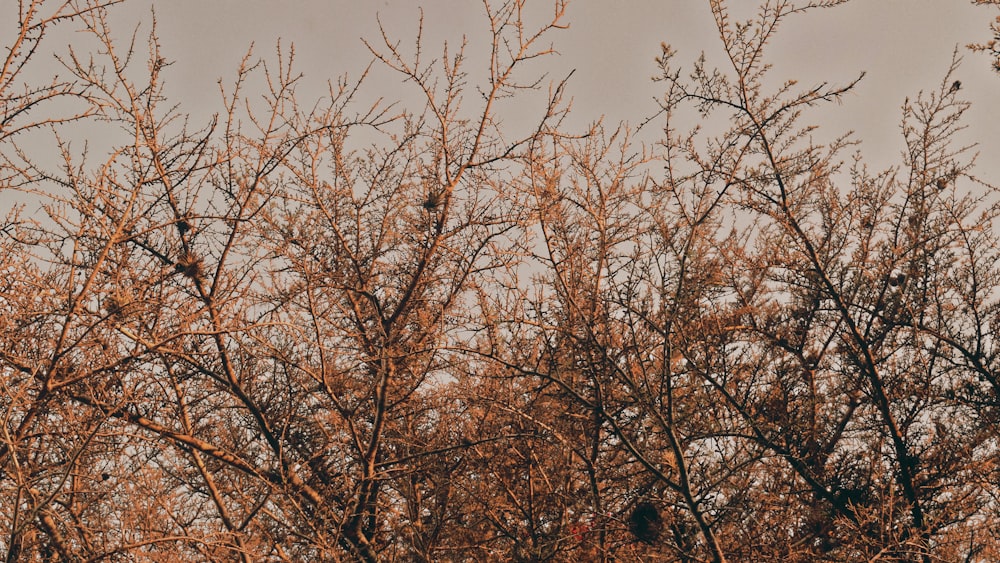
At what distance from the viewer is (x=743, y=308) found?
8.23 meters

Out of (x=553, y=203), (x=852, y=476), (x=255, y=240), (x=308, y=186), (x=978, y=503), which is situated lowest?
(x=978, y=503)

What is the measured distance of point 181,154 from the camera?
4.15 metres

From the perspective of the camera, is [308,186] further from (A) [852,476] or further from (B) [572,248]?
(A) [852,476]

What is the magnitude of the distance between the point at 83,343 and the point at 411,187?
3.06 metres

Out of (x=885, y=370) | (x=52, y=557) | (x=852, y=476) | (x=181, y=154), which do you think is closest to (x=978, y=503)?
(x=852, y=476)

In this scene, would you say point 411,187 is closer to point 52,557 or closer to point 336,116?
point 336,116

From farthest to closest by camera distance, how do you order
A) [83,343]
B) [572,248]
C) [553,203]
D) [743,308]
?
[743,308] < [572,248] < [553,203] < [83,343]

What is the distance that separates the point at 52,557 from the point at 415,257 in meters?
4.37

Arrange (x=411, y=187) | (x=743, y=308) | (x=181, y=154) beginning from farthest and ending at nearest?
(x=743, y=308), (x=411, y=187), (x=181, y=154)

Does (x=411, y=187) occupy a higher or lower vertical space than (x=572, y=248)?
higher

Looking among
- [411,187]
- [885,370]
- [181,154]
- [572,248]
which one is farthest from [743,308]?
[181,154]

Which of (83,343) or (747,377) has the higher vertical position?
(747,377)

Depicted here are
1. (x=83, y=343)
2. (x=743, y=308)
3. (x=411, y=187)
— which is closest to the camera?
(x=83, y=343)

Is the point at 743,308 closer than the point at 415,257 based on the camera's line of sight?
No
